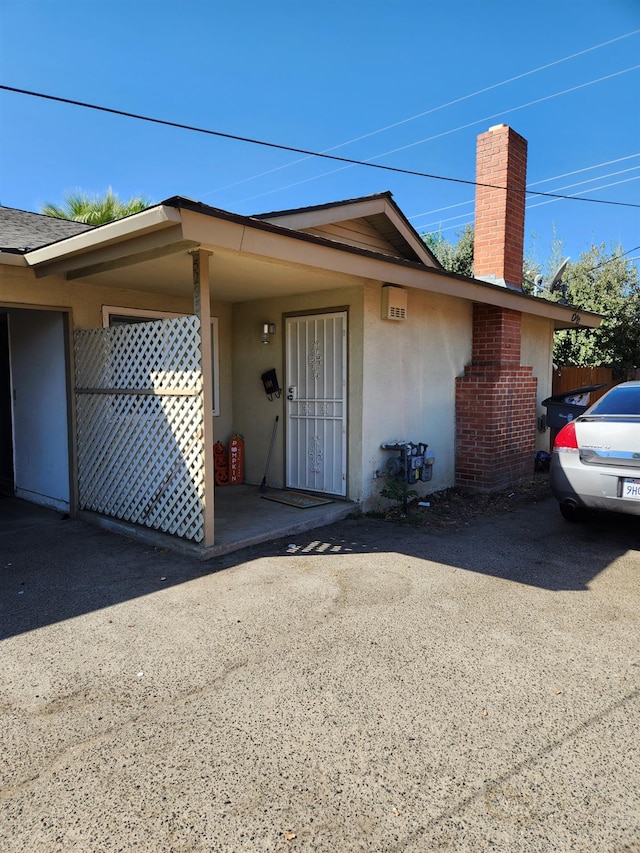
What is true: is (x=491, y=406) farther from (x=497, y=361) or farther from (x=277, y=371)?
(x=277, y=371)

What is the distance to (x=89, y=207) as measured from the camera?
12641 mm

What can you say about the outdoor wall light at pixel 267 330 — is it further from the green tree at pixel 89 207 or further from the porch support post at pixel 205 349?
the green tree at pixel 89 207

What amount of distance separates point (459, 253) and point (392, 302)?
15111mm

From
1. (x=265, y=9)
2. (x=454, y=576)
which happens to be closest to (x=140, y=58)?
(x=265, y=9)

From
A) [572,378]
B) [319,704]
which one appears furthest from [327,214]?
[572,378]

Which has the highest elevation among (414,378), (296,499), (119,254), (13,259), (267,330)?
(13,259)

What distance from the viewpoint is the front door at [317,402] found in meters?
6.68

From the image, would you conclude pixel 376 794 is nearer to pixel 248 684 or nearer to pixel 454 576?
pixel 248 684

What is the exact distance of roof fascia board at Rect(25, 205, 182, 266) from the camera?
384 cm

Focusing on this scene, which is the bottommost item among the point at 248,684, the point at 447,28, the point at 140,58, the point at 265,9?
the point at 248,684

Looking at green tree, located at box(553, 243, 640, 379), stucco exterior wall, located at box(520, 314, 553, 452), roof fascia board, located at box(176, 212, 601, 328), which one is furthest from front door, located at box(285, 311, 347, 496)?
green tree, located at box(553, 243, 640, 379)

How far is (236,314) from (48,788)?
6636mm

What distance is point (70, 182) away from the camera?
1250 cm

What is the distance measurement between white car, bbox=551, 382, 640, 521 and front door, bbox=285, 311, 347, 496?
2.45m
